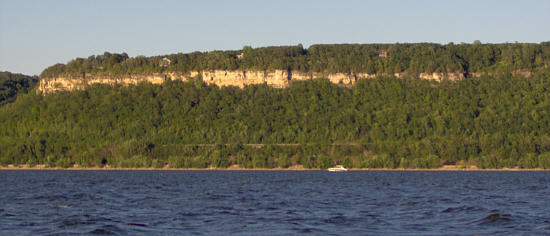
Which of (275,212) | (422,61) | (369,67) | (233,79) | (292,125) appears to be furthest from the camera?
(233,79)

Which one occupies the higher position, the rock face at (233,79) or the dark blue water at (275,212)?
the rock face at (233,79)

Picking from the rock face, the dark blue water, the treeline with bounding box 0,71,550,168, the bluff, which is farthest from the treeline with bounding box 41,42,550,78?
the dark blue water

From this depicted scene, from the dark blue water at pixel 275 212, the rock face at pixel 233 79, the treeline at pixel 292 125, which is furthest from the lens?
the rock face at pixel 233 79

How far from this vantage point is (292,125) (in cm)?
16912

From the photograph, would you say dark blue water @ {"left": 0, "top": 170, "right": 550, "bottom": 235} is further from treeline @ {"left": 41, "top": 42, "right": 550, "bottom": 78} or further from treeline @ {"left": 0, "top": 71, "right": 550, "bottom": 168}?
treeline @ {"left": 41, "top": 42, "right": 550, "bottom": 78}

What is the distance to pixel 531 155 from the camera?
149 meters

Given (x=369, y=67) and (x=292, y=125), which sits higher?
(x=369, y=67)

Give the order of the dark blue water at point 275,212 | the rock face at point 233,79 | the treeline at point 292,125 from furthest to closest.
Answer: the rock face at point 233,79 < the treeline at point 292,125 < the dark blue water at point 275,212

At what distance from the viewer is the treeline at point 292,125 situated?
153250 mm

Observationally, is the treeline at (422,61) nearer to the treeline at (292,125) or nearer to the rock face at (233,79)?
the rock face at (233,79)

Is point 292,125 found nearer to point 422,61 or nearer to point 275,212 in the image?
point 422,61

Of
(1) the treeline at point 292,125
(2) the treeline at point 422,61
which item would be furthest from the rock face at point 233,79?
(1) the treeline at point 292,125

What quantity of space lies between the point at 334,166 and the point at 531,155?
3676 cm

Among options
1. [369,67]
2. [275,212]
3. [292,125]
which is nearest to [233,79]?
[292,125]
